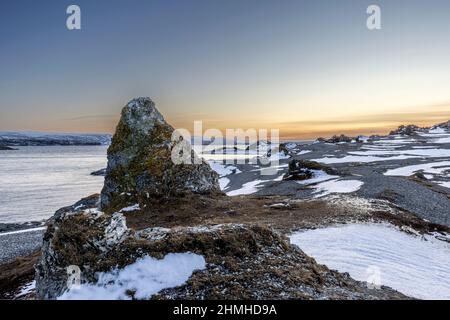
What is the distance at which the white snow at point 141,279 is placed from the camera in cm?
920

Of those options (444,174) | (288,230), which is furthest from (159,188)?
(444,174)

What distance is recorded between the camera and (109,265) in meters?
9.94

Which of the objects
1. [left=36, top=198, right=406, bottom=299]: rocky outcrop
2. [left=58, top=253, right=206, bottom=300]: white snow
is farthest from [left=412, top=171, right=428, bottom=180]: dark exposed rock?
[left=58, top=253, right=206, bottom=300]: white snow

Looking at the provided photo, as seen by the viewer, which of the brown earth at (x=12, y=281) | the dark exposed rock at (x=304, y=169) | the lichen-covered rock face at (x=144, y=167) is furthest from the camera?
the dark exposed rock at (x=304, y=169)

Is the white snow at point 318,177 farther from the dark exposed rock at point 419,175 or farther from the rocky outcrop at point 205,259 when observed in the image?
the rocky outcrop at point 205,259

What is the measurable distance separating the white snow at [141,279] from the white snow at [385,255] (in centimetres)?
757

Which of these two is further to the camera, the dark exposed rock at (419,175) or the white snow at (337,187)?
the dark exposed rock at (419,175)

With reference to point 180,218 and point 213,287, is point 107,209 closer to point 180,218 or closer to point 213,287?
point 180,218

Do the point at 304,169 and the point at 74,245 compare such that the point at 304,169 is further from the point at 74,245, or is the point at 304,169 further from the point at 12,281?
the point at 74,245

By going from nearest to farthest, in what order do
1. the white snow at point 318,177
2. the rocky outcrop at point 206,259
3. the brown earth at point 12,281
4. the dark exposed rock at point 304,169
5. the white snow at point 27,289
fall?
1. the rocky outcrop at point 206,259
2. the white snow at point 27,289
3. the brown earth at point 12,281
4. the white snow at point 318,177
5. the dark exposed rock at point 304,169

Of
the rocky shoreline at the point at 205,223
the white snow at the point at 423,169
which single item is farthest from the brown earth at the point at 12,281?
the white snow at the point at 423,169

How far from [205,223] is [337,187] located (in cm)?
2212

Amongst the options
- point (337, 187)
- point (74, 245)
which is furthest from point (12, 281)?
point (337, 187)

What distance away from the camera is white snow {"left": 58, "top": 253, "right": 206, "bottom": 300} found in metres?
9.20
